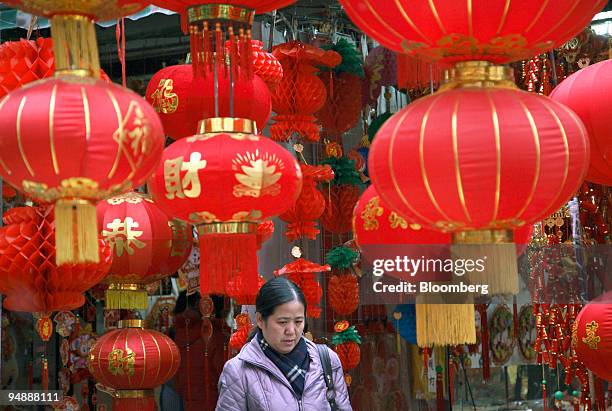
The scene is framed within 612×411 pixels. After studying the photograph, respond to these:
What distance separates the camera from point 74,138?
106 inches

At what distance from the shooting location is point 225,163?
3.23 m

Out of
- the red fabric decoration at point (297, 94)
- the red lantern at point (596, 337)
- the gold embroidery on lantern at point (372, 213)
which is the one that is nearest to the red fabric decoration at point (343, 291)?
the red fabric decoration at point (297, 94)

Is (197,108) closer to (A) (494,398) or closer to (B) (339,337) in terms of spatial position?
(B) (339,337)

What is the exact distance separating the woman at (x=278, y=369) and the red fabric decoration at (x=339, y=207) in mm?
1859

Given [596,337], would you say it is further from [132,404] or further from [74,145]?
[74,145]

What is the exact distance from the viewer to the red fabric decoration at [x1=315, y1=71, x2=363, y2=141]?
5789 millimetres

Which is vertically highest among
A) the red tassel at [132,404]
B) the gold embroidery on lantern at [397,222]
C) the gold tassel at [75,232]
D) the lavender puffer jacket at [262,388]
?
the gold embroidery on lantern at [397,222]

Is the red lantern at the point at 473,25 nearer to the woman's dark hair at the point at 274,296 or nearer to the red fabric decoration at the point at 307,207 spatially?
the woman's dark hair at the point at 274,296

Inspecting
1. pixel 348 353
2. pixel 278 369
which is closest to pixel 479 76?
pixel 278 369

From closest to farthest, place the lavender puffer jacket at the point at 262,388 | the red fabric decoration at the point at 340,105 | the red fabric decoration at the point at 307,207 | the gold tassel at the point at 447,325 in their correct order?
the gold tassel at the point at 447,325, the lavender puffer jacket at the point at 262,388, the red fabric decoration at the point at 307,207, the red fabric decoration at the point at 340,105

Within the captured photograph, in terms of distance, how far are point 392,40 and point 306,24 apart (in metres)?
2.96

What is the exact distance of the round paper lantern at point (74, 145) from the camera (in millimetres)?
2707

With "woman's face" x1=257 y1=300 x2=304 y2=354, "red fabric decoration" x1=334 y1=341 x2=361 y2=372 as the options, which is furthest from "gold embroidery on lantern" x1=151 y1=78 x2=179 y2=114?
"red fabric decoration" x1=334 y1=341 x2=361 y2=372

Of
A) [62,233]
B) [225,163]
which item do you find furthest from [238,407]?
[62,233]
